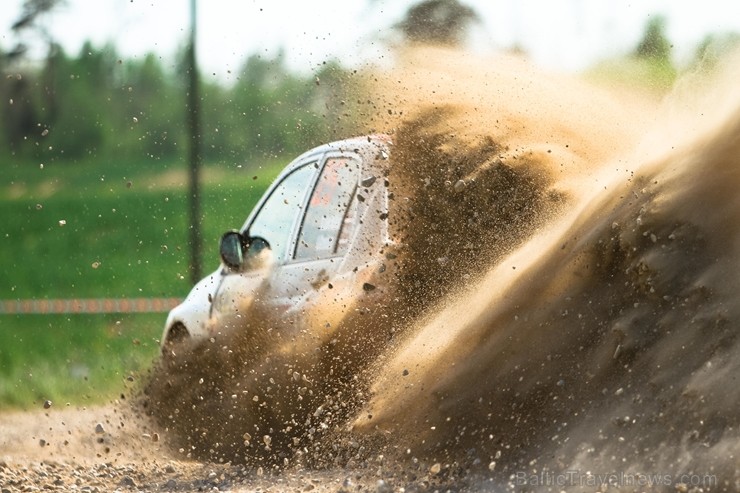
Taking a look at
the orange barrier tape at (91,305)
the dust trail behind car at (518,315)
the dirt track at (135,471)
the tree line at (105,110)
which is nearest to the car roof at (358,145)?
the dust trail behind car at (518,315)

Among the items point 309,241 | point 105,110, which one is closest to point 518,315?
point 309,241

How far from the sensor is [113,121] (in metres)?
35.2

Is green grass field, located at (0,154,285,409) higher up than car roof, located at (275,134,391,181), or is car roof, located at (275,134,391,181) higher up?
green grass field, located at (0,154,285,409)

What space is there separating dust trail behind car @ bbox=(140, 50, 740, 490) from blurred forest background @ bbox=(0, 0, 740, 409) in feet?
2.97

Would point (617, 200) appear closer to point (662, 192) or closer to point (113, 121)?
point (662, 192)

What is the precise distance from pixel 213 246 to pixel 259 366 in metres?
4.89

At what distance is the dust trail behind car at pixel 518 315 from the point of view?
19.4 feet

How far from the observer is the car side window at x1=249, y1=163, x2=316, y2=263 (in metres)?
7.95

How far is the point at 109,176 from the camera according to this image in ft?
109

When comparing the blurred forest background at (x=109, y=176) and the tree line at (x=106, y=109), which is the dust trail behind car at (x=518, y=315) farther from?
the tree line at (x=106, y=109)

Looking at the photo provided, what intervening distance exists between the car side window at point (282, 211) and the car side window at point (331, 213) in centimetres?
16

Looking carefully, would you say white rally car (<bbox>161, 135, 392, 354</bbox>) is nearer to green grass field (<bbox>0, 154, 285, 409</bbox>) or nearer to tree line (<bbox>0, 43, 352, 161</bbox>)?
green grass field (<bbox>0, 154, 285, 409</bbox>)

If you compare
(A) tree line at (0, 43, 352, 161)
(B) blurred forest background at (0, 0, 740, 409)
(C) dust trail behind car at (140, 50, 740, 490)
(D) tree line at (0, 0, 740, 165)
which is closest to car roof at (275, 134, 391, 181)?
(C) dust trail behind car at (140, 50, 740, 490)

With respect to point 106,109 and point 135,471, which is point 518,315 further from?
point 106,109
